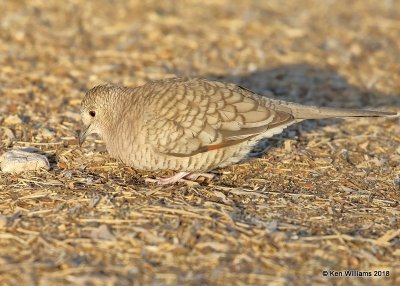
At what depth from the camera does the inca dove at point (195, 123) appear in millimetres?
5953

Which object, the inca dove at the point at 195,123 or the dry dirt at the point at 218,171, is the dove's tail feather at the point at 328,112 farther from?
the dry dirt at the point at 218,171

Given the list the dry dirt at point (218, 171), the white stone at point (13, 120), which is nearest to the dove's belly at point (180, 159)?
the dry dirt at point (218, 171)

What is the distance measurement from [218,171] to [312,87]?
118 inches

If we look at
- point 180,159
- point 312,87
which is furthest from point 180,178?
point 312,87

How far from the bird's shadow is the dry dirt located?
1.1 inches

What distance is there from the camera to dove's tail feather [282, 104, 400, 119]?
237 inches

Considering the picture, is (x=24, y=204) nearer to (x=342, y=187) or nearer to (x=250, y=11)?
(x=342, y=187)

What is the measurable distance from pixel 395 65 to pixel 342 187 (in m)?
4.13

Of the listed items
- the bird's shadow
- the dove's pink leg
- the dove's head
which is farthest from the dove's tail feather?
the bird's shadow

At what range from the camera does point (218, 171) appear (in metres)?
6.54

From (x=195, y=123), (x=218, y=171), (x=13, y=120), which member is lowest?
(x=218, y=171)

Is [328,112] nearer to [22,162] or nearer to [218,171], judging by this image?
[218,171]

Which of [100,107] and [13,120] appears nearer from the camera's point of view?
[100,107]

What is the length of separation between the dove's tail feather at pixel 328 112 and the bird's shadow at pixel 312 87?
2303 millimetres
